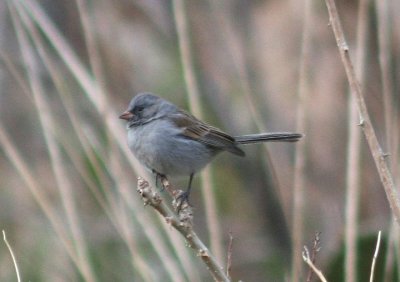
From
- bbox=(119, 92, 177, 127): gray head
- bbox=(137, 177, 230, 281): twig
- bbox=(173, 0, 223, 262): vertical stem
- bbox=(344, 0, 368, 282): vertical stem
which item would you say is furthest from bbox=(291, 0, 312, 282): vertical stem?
bbox=(137, 177, 230, 281): twig

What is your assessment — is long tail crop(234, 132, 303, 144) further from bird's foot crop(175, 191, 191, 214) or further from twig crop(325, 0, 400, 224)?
twig crop(325, 0, 400, 224)

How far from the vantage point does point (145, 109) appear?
384 centimetres

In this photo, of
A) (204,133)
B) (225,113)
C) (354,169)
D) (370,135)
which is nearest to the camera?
(370,135)

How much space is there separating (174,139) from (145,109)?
0.91ft

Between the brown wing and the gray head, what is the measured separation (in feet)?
0.24

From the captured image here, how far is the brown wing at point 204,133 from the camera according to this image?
3695 mm

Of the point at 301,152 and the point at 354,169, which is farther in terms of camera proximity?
the point at 301,152

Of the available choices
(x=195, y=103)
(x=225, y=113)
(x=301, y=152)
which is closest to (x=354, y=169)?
(x=301, y=152)

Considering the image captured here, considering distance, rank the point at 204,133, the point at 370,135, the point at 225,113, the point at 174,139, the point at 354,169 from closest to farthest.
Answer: the point at 370,135, the point at 354,169, the point at 174,139, the point at 204,133, the point at 225,113

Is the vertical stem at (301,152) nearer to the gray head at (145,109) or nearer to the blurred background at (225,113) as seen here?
the gray head at (145,109)

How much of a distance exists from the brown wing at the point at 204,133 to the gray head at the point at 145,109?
0.24 feet

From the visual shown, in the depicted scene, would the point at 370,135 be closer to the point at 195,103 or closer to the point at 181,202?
the point at 181,202

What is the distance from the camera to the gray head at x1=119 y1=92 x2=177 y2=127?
12.5 ft

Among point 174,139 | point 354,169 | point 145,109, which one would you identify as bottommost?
point 354,169
